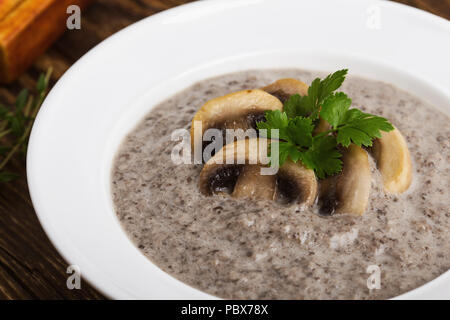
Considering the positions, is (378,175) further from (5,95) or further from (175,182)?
(5,95)

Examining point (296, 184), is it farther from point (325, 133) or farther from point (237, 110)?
point (237, 110)

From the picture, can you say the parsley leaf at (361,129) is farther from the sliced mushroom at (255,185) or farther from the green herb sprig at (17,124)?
the green herb sprig at (17,124)

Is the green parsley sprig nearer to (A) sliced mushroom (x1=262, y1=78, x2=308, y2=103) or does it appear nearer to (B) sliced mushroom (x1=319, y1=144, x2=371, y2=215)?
(B) sliced mushroom (x1=319, y1=144, x2=371, y2=215)

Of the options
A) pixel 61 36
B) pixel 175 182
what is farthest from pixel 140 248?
pixel 61 36

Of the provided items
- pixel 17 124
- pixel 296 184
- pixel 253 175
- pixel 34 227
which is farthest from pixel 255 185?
pixel 17 124

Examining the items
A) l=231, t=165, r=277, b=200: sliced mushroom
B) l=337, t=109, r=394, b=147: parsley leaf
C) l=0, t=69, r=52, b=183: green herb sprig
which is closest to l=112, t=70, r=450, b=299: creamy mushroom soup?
l=231, t=165, r=277, b=200: sliced mushroom

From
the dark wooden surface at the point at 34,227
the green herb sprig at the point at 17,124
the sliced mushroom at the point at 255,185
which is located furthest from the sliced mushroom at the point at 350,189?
the green herb sprig at the point at 17,124
